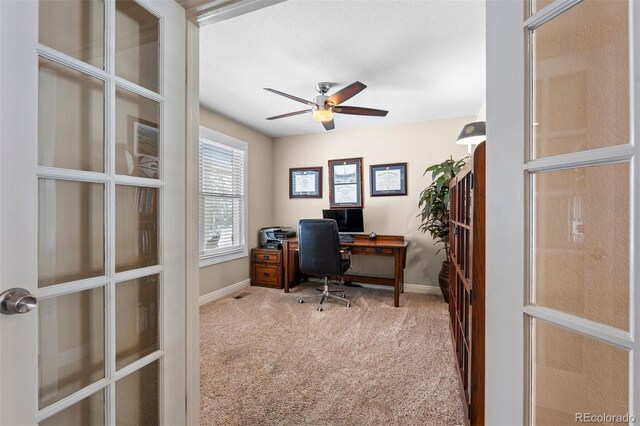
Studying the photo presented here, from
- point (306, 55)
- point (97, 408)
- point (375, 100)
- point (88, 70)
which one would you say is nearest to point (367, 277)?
point (375, 100)

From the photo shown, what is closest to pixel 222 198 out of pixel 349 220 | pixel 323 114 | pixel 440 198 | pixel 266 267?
pixel 266 267

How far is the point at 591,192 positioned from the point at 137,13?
60.1 inches

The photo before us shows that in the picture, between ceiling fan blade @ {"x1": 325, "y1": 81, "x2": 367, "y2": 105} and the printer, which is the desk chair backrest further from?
ceiling fan blade @ {"x1": 325, "y1": 81, "x2": 367, "y2": 105}

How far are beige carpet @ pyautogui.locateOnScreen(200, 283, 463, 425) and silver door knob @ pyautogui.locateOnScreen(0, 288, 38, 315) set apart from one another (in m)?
1.26

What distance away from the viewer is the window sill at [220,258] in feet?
11.3

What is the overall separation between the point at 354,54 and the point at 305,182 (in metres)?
2.57

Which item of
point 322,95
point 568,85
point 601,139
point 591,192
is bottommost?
point 591,192

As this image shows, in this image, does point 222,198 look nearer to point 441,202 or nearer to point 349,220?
point 349,220

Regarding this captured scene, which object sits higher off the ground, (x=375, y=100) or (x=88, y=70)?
(x=375, y=100)

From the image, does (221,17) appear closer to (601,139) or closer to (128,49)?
(128,49)

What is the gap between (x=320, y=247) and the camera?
3350 mm

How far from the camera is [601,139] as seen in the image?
61cm

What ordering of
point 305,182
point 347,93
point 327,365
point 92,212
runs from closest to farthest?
point 92,212, point 327,365, point 347,93, point 305,182

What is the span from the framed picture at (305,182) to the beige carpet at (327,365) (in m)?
1.92
